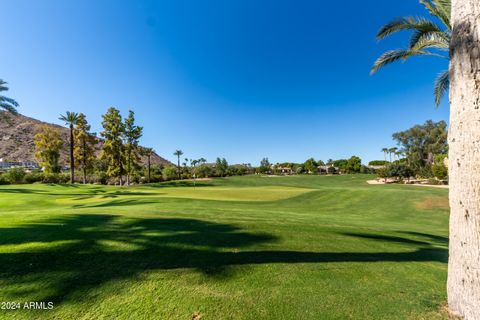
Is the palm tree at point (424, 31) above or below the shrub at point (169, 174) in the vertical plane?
above

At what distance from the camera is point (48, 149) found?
34562 millimetres

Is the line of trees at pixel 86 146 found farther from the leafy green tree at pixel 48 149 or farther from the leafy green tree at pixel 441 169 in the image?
the leafy green tree at pixel 441 169

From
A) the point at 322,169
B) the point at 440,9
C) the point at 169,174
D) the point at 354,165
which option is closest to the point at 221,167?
the point at 169,174

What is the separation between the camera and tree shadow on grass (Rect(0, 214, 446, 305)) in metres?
2.95

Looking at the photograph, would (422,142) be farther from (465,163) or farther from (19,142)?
(19,142)

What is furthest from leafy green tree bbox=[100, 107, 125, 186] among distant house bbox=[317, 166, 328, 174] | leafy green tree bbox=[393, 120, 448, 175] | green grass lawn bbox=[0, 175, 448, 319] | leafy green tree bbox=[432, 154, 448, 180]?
distant house bbox=[317, 166, 328, 174]

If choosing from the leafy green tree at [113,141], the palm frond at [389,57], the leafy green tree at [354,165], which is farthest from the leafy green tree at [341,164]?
the palm frond at [389,57]

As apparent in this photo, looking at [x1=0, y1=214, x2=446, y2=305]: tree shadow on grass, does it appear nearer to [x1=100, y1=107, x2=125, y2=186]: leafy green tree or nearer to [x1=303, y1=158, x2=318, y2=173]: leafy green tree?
[x1=100, y1=107, x2=125, y2=186]: leafy green tree

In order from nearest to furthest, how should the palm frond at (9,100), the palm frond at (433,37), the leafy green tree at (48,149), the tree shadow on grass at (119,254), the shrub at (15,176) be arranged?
the tree shadow on grass at (119,254) < the palm frond at (433,37) < the palm frond at (9,100) < the shrub at (15,176) < the leafy green tree at (48,149)

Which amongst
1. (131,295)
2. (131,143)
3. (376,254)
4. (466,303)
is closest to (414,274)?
(376,254)

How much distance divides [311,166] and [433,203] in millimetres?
75218

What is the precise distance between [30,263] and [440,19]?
15.4m

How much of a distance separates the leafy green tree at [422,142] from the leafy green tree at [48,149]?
73.8 m

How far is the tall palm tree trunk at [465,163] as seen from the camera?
260 cm
